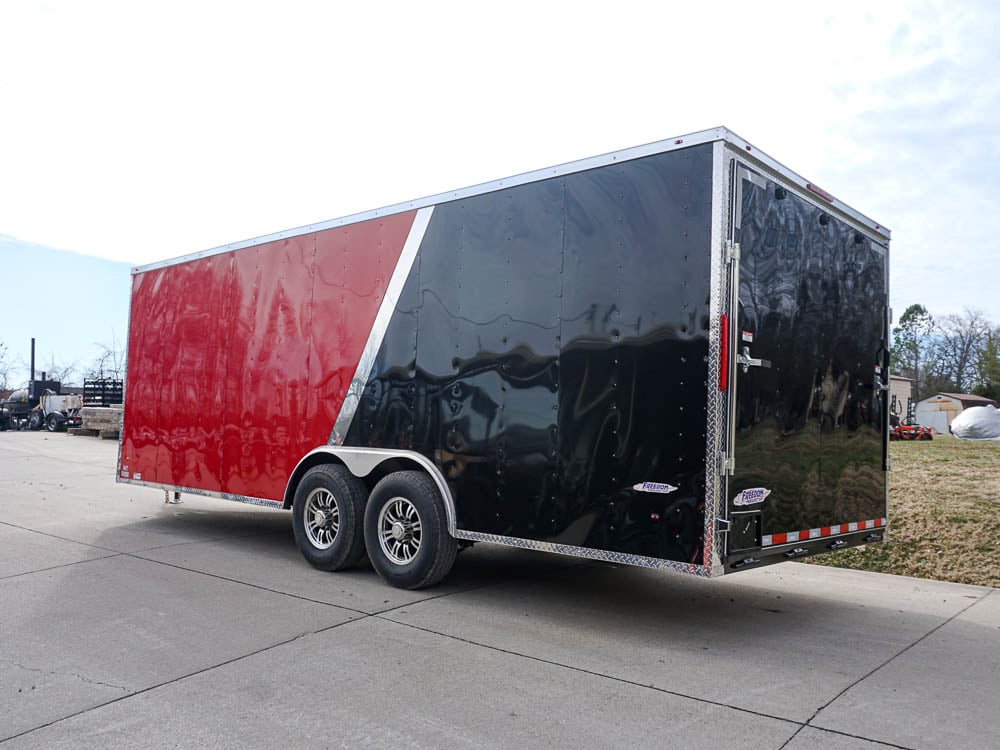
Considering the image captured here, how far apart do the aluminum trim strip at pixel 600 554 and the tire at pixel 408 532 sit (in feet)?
0.75

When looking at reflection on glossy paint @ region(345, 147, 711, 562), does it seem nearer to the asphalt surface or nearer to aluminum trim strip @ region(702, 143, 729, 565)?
aluminum trim strip @ region(702, 143, 729, 565)

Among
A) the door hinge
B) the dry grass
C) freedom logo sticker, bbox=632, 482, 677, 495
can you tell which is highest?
the door hinge

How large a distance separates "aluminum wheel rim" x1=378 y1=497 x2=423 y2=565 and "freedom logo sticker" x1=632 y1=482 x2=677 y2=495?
2.01 meters

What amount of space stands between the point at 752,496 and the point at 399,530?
2846 millimetres

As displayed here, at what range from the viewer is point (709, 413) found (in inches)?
199

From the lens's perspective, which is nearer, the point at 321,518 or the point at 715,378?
the point at 715,378

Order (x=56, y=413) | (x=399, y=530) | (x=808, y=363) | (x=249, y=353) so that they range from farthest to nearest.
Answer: (x=56, y=413), (x=249, y=353), (x=399, y=530), (x=808, y=363)

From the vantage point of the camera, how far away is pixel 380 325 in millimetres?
7094

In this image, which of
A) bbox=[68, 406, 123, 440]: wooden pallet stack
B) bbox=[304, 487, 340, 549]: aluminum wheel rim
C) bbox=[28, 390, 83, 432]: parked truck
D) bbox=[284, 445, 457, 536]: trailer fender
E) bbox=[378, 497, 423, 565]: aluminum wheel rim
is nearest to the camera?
bbox=[284, 445, 457, 536]: trailer fender

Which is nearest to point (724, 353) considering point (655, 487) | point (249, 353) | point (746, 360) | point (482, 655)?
point (746, 360)

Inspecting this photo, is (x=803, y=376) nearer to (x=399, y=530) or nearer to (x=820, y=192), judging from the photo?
(x=820, y=192)

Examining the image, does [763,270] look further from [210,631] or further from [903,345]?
[903,345]

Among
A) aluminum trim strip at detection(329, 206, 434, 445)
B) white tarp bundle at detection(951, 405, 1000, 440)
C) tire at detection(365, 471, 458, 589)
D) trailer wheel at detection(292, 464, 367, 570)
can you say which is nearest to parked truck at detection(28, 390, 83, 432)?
trailer wheel at detection(292, 464, 367, 570)

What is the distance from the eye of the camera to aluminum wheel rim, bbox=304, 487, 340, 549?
7345mm
